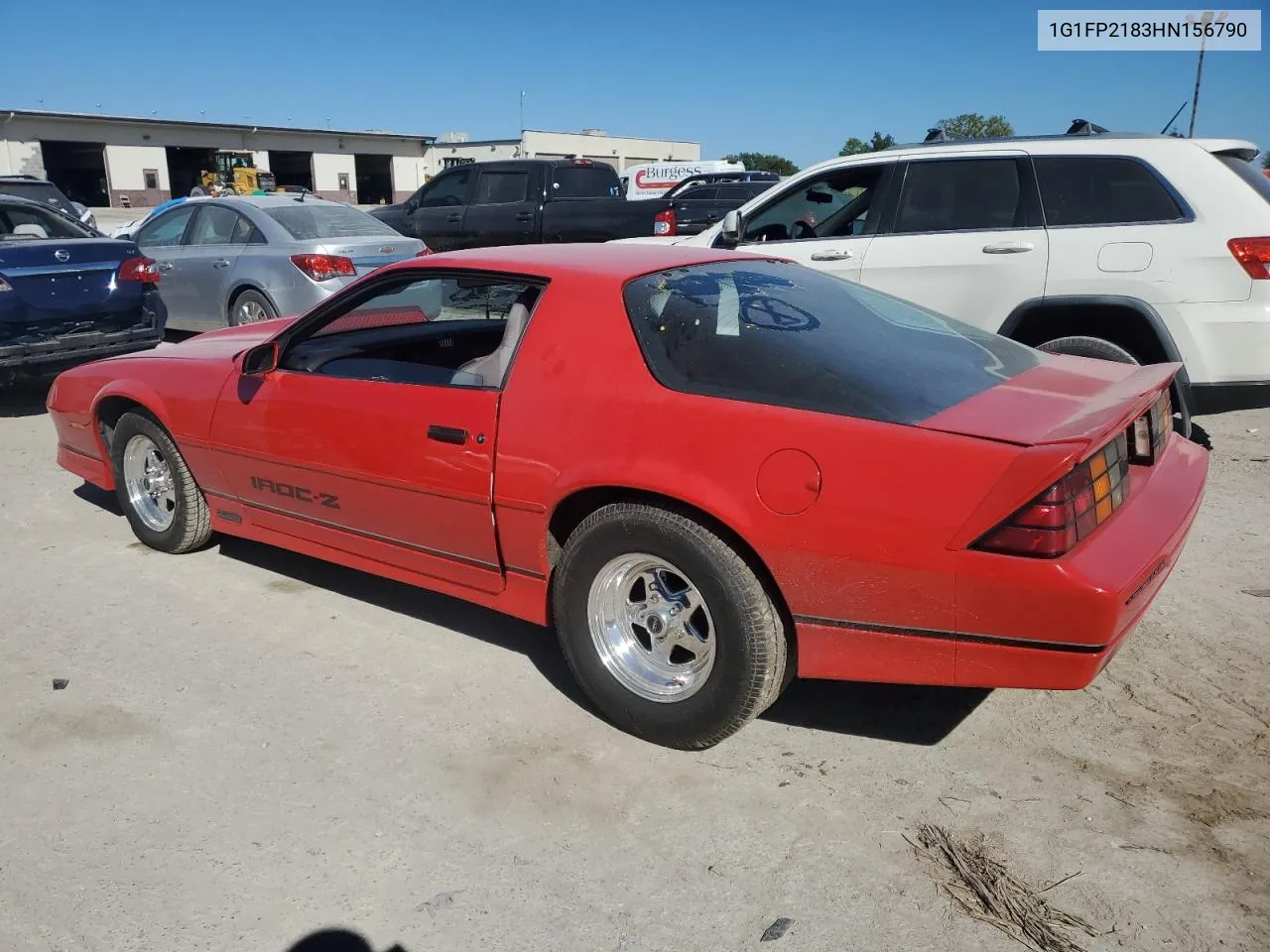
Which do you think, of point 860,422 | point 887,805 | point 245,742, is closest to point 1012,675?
point 887,805

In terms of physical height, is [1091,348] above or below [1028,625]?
above

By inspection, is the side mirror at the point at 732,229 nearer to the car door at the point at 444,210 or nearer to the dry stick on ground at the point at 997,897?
the dry stick on ground at the point at 997,897

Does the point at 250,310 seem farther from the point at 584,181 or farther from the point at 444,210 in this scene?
the point at 584,181

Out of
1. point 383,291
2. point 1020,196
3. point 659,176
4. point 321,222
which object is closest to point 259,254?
point 321,222

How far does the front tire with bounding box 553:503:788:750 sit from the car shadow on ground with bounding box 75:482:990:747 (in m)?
0.28

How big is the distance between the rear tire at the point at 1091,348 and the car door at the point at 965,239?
34 cm

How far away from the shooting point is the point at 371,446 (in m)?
3.74

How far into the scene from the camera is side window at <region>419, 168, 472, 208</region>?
14000 mm

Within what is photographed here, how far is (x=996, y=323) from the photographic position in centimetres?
616

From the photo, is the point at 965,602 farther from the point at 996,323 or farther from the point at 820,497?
the point at 996,323

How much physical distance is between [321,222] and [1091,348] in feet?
22.1

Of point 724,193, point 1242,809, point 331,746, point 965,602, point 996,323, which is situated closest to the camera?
point 965,602

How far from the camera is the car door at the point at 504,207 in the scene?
1331 cm

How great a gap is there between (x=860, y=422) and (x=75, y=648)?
3.12m
